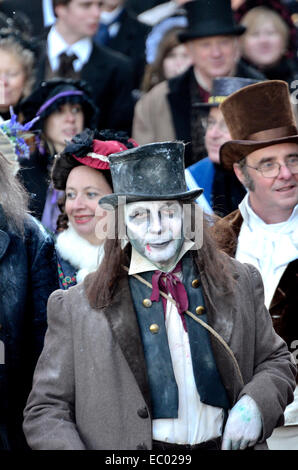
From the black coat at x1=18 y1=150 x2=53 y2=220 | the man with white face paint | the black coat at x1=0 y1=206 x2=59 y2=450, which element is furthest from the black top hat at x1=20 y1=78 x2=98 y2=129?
the man with white face paint

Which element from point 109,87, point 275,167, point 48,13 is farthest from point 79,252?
point 48,13

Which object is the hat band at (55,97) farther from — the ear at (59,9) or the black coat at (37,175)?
the ear at (59,9)

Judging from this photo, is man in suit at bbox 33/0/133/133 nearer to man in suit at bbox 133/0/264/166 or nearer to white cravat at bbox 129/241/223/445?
man in suit at bbox 133/0/264/166

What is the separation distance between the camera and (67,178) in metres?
6.54

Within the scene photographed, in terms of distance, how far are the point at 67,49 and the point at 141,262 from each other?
15.0 ft

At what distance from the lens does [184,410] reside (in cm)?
435

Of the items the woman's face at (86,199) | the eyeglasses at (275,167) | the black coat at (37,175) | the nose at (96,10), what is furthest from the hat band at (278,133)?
the nose at (96,10)

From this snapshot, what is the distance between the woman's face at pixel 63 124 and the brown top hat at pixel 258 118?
68.4 inches

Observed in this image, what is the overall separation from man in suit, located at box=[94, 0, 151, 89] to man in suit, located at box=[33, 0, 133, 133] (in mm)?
1073

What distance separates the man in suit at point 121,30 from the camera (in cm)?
995

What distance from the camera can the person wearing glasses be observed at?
5668 millimetres

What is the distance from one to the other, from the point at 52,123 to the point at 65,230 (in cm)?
133
